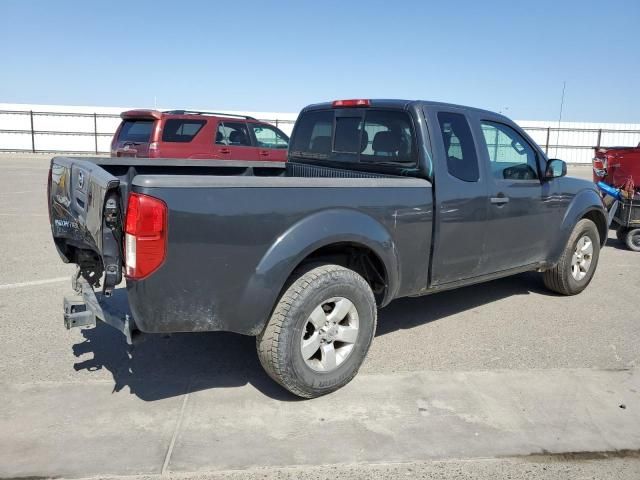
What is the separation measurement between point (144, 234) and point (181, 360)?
5.45 ft

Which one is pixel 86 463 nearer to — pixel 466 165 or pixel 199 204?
pixel 199 204

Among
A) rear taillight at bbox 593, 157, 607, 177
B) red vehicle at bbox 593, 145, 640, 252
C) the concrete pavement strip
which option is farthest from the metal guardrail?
the concrete pavement strip

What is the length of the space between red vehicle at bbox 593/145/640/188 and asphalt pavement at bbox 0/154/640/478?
13.7 feet

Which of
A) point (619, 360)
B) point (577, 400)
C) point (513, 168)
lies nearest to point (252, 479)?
point (577, 400)

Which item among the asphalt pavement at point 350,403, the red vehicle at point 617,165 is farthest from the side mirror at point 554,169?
the red vehicle at point 617,165

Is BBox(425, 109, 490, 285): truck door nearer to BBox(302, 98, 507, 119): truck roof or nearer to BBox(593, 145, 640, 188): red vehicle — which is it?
BBox(302, 98, 507, 119): truck roof

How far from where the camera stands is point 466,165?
4297mm

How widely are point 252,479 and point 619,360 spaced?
10.3ft

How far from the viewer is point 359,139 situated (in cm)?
456

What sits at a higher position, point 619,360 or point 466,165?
point 466,165

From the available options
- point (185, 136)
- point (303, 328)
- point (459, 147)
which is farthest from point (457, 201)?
point (185, 136)

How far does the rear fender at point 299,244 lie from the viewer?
3.06 meters

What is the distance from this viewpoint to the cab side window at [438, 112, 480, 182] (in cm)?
418

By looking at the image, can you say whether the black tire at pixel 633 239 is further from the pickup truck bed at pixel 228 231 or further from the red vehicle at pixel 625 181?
the pickup truck bed at pixel 228 231
